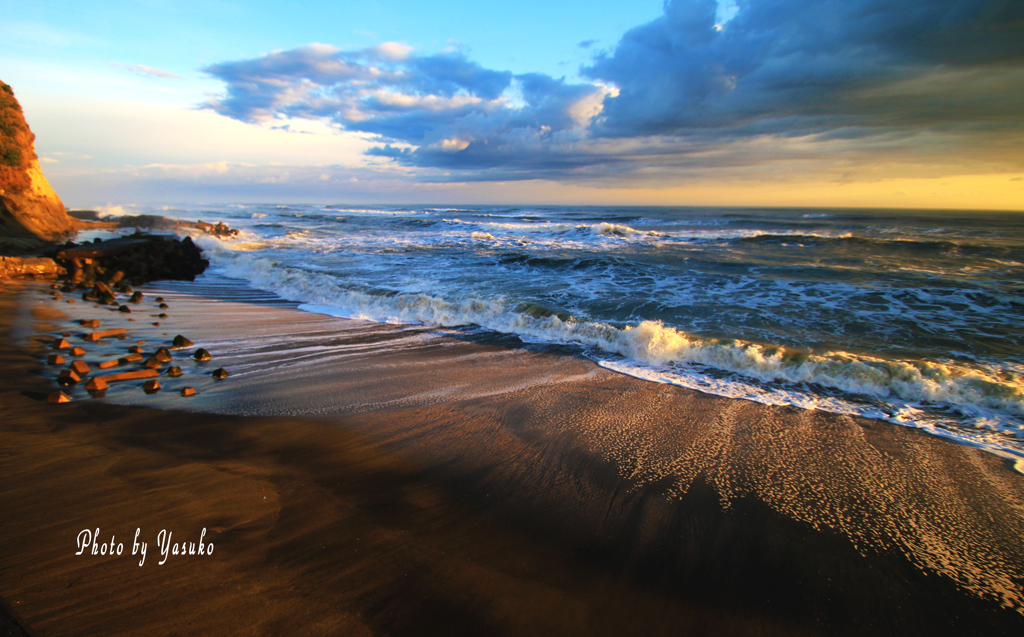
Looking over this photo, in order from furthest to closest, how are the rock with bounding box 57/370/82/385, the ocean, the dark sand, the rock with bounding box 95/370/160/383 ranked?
the ocean < the rock with bounding box 95/370/160/383 < the rock with bounding box 57/370/82/385 < the dark sand

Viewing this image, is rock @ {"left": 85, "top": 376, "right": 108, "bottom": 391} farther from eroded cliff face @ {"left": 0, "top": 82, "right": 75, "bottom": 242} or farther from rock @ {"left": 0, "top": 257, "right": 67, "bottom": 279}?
eroded cliff face @ {"left": 0, "top": 82, "right": 75, "bottom": 242}

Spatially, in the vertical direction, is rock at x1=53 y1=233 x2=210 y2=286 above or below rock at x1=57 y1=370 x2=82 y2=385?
above

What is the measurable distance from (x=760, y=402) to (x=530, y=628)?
4430 millimetres

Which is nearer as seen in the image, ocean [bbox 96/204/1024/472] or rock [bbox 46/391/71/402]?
rock [bbox 46/391/71/402]

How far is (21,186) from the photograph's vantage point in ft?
47.5

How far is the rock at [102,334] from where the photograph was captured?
19.4 feet

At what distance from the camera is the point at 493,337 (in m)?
7.91

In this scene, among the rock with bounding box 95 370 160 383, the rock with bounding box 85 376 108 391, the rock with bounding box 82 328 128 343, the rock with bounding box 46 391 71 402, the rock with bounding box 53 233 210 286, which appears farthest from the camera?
the rock with bounding box 53 233 210 286

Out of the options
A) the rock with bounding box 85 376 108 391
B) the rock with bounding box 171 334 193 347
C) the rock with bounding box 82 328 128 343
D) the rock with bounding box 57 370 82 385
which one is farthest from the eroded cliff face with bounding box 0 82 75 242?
the rock with bounding box 85 376 108 391

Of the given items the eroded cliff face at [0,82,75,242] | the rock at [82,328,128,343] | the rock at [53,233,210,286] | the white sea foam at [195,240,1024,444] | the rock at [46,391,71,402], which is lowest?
the white sea foam at [195,240,1024,444]

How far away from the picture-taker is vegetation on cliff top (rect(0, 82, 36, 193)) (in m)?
14.1

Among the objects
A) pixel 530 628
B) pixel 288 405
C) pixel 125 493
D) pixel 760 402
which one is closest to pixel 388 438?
pixel 288 405

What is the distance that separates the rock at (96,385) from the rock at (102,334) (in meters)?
2.18

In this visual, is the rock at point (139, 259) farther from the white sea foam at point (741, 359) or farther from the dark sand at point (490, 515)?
the dark sand at point (490, 515)
